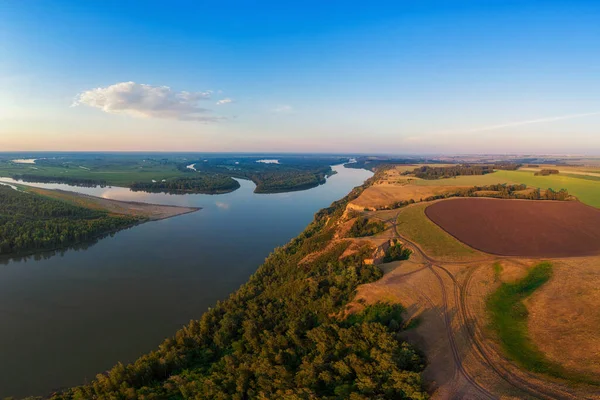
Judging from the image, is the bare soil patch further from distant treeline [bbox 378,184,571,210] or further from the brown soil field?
distant treeline [bbox 378,184,571,210]

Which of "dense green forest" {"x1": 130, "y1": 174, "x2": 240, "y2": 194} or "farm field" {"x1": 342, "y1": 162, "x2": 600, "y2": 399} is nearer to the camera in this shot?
"farm field" {"x1": 342, "y1": 162, "x2": 600, "y2": 399}

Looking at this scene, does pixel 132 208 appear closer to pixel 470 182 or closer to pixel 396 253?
pixel 396 253

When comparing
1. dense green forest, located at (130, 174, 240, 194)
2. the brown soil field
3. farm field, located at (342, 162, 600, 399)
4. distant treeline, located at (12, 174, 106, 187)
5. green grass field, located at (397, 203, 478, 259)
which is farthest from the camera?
distant treeline, located at (12, 174, 106, 187)

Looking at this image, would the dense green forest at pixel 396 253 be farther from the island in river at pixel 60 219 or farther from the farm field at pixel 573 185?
the island in river at pixel 60 219

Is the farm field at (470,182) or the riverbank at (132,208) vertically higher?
the farm field at (470,182)

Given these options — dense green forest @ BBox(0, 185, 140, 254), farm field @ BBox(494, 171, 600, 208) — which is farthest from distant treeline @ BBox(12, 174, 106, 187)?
farm field @ BBox(494, 171, 600, 208)

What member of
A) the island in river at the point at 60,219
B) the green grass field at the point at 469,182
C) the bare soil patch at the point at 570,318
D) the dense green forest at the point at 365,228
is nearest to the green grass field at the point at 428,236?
the dense green forest at the point at 365,228
